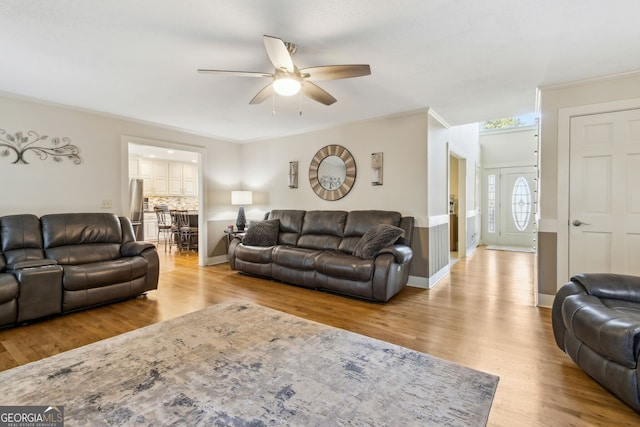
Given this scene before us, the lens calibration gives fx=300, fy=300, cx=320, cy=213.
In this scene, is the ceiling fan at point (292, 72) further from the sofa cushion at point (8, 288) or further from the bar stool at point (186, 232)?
the bar stool at point (186, 232)

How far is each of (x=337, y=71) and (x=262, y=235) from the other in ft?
10.1

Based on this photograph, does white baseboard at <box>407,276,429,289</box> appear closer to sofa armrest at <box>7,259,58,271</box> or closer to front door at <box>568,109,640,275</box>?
front door at <box>568,109,640,275</box>

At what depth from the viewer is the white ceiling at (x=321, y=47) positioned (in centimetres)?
197

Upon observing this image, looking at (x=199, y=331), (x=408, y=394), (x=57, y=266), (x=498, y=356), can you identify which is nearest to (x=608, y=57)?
(x=498, y=356)

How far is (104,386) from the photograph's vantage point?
58.9 inches

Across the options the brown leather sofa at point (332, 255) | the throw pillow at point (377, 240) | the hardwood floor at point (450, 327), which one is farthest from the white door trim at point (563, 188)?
the throw pillow at point (377, 240)

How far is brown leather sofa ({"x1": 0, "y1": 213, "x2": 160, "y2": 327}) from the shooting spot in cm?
285

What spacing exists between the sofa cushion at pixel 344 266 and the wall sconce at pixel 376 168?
133cm

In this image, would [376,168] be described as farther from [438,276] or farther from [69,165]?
[69,165]

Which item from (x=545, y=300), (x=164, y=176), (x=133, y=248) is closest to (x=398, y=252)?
(x=545, y=300)

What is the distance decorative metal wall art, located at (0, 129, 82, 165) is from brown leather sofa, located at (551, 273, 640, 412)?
218 inches

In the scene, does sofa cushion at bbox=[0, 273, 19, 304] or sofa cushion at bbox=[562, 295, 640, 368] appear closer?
sofa cushion at bbox=[562, 295, 640, 368]

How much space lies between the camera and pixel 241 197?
5.77 m

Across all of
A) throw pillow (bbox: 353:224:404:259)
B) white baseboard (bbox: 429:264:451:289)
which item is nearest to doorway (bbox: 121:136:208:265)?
throw pillow (bbox: 353:224:404:259)
